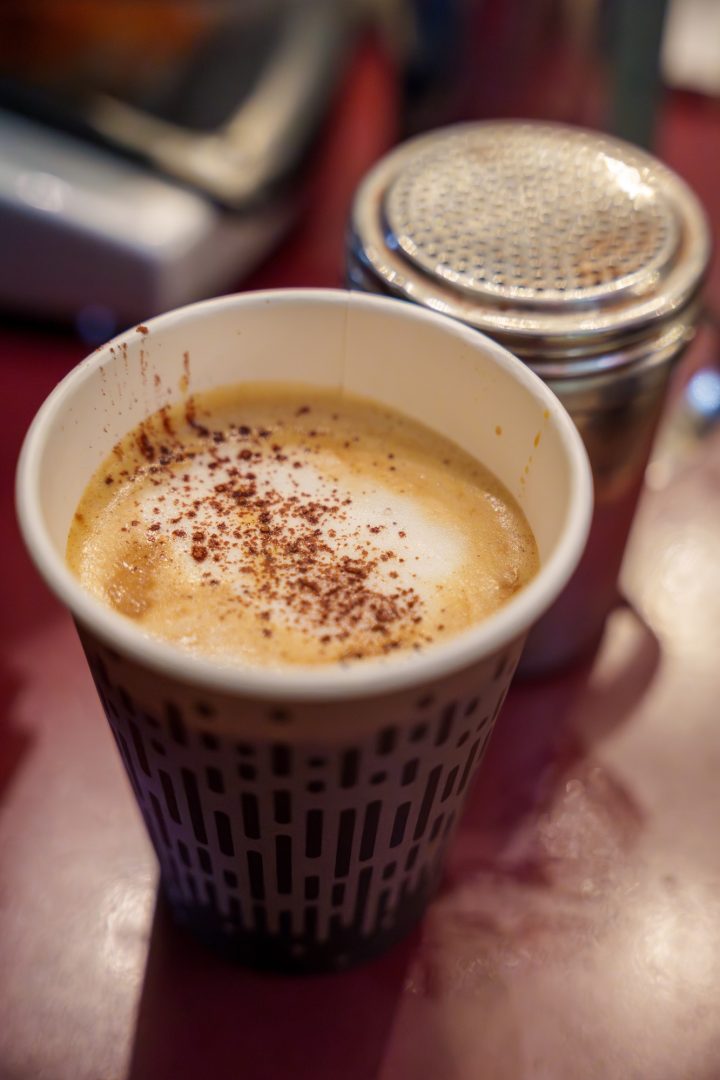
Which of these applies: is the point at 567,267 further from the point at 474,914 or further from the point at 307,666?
the point at 474,914

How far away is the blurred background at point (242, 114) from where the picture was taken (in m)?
1.46

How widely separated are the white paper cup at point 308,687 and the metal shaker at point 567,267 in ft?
0.37

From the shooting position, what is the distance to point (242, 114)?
1660 mm

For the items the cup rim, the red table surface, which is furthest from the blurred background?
the cup rim

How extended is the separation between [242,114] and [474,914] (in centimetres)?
129

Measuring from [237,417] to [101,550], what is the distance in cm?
20

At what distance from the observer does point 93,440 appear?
798 millimetres

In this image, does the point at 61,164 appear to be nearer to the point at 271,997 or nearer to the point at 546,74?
the point at 546,74

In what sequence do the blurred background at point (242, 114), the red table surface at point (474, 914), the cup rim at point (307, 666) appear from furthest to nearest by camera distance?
1. the blurred background at point (242, 114)
2. the red table surface at point (474, 914)
3. the cup rim at point (307, 666)

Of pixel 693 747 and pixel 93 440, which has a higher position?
pixel 93 440

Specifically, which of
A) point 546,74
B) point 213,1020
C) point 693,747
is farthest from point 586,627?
point 546,74

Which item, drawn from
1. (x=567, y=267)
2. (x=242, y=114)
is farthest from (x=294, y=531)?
(x=242, y=114)

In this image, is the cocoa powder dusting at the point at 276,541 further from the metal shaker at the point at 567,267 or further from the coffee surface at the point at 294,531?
the metal shaker at the point at 567,267

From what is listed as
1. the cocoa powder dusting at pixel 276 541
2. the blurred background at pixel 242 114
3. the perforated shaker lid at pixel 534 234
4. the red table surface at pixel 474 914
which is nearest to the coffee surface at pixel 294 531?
the cocoa powder dusting at pixel 276 541
